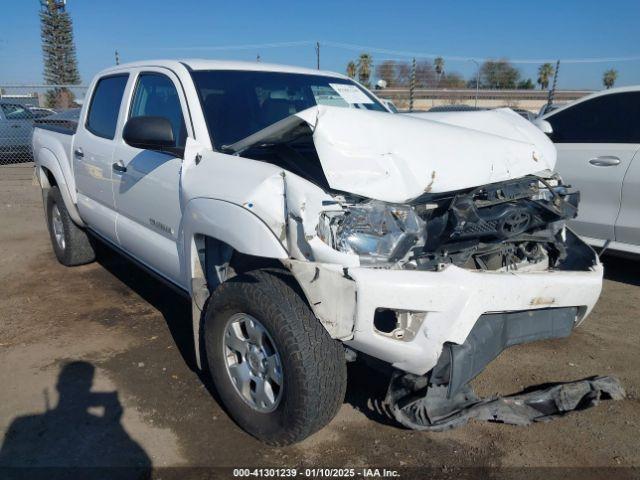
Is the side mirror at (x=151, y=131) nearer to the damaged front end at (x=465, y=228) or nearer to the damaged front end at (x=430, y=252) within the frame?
the damaged front end at (x=430, y=252)

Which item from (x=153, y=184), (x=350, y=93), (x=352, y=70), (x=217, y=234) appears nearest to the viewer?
(x=217, y=234)

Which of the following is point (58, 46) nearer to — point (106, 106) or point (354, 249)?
point (106, 106)

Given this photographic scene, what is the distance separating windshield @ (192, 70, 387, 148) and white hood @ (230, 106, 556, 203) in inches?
19.6

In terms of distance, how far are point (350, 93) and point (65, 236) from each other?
3.30 m

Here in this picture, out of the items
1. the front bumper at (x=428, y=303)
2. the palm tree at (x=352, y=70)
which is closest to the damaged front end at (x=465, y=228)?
the front bumper at (x=428, y=303)

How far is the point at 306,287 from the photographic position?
2299mm

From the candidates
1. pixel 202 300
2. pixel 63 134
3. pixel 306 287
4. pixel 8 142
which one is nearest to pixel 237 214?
pixel 306 287

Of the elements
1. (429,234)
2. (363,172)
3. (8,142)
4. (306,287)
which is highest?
(363,172)

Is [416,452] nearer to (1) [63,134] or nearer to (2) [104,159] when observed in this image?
(2) [104,159]

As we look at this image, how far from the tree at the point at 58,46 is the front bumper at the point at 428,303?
1574 inches

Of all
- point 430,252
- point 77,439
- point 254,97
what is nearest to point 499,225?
point 430,252

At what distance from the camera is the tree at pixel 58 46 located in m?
35.9

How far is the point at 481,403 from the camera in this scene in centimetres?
268

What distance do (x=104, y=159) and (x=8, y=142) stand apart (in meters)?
11.9
